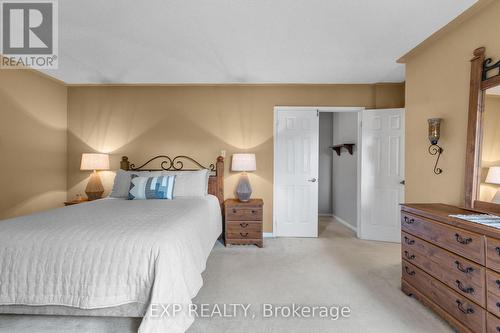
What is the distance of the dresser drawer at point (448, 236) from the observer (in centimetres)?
149

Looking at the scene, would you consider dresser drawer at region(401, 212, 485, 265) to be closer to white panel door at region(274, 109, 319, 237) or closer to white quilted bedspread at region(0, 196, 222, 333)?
white panel door at region(274, 109, 319, 237)

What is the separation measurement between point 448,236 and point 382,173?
2.16m

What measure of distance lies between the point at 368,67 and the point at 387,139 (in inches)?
46.0

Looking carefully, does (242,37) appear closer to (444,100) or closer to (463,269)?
(444,100)

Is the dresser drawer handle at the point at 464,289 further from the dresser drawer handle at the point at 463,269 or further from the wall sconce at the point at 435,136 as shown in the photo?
the wall sconce at the point at 435,136

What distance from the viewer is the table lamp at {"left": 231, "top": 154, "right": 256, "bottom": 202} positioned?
355 cm

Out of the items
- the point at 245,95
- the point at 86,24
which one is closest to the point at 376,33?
the point at 245,95

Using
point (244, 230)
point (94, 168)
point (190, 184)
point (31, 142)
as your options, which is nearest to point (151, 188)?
point (190, 184)

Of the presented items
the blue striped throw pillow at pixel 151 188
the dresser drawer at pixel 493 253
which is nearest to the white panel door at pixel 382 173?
the dresser drawer at pixel 493 253

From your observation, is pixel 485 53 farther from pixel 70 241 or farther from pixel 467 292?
pixel 70 241

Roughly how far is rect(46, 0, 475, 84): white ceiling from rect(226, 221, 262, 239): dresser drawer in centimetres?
221

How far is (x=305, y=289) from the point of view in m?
2.28

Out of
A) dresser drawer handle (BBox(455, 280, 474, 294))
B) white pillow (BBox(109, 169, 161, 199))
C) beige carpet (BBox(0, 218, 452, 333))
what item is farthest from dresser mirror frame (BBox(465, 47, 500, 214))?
white pillow (BBox(109, 169, 161, 199))

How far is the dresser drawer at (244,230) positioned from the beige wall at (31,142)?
2.87m
